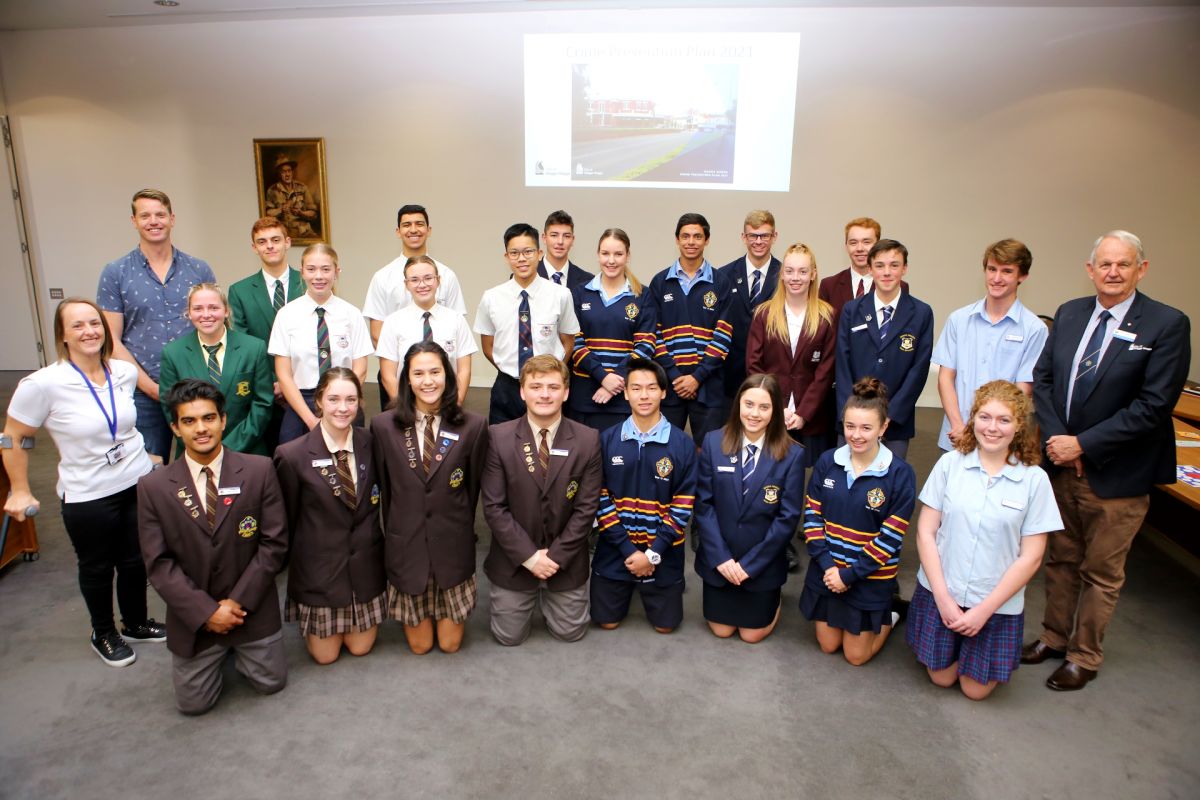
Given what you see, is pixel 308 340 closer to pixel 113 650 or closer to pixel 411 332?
pixel 411 332

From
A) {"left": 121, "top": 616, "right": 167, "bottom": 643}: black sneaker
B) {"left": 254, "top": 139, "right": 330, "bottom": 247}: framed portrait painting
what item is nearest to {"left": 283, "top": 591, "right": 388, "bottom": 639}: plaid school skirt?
{"left": 121, "top": 616, "right": 167, "bottom": 643}: black sneaker

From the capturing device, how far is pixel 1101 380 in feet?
9.07

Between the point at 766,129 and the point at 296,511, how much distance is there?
5513 mm

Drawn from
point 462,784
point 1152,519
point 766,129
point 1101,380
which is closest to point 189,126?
point 766,129

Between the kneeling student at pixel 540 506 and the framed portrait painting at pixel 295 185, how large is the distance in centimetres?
532

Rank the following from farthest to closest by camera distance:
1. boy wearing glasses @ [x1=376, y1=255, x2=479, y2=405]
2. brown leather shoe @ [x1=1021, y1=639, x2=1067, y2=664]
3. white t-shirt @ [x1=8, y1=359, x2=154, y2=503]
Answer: boy wearing glasses @ [x1=376, y1=255, x2=479, y2=405], brown leather shoe @ [x1=1021, y1=639, x2=1067, y2=664], white t-shirt @ [x1=8, y1=359, x2=154, y2=503]

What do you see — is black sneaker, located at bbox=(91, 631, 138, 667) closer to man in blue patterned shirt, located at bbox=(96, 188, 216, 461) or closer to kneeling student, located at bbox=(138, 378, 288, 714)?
kneeling student, located at bbox=(138, 378, 288, 714)

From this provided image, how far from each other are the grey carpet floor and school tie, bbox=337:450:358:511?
661mm

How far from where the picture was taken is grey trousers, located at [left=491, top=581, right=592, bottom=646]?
10.1 feet

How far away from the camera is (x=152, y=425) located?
A: 11.5ft

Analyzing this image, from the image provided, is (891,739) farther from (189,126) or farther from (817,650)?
(189,126)

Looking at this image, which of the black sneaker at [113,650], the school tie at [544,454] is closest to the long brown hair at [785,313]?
the school tie at [544,454]

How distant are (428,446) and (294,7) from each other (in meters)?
5.76

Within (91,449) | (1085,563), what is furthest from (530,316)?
(1085,563)
